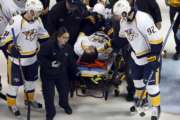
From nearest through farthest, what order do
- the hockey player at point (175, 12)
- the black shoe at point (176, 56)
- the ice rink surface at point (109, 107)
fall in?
the ice rink surface at point (109, 107) → the hockey player at point (175, 12) → the black shoe at point (176, 56)

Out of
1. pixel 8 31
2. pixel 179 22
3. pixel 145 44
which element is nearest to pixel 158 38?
pixel 145 44

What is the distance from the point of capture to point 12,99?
546cm

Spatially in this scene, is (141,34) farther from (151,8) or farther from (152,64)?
(151,8)

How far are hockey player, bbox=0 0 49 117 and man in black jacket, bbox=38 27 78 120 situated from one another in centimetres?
25

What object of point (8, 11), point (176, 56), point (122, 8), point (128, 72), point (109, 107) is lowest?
point (109, 107)

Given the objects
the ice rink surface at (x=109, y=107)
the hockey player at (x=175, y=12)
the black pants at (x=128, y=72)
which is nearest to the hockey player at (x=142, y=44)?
the black pants at (x=128, y=72)

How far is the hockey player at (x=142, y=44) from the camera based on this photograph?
4852mm

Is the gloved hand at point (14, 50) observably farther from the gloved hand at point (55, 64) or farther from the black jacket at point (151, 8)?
the black jacket at point (151, 8)

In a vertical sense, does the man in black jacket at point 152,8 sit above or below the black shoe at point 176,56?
above

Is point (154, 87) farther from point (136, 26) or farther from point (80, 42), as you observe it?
point (80, 42)

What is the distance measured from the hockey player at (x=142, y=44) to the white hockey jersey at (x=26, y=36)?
0.87 meters

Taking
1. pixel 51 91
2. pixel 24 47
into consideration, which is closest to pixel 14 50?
pixel 24 47

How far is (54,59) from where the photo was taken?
5.07m

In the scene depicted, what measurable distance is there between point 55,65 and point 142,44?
94cm
